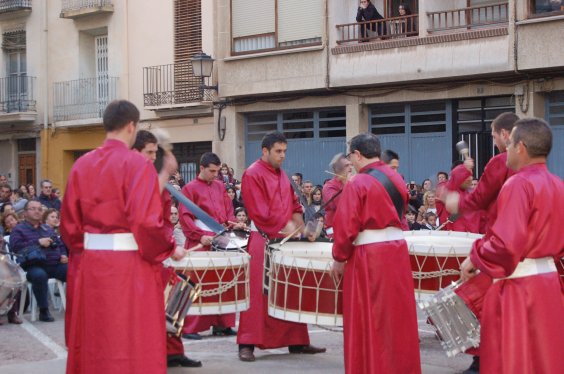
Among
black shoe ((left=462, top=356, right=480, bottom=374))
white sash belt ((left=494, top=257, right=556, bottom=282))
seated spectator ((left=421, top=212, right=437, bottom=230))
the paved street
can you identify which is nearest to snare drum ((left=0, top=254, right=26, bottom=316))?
the paved street

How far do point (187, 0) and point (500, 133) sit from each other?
1976 centimetres

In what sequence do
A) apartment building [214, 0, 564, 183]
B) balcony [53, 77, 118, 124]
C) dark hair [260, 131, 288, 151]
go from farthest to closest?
balcony [53, 77, 118, 124] → apartment building [214, 0, 564, 183] → dark hair [260, 131, 288, 151]

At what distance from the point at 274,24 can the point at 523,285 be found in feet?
62.8

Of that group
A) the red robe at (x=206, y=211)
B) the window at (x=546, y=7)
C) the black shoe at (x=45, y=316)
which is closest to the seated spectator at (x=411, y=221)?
the red robe at (x=206, y=211)

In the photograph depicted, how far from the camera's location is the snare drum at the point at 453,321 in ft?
23.4

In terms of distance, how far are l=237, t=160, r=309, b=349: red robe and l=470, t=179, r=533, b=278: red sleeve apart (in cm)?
370

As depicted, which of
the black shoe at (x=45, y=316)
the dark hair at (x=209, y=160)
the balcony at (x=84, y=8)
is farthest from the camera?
the balcony at (x=84, y=8)

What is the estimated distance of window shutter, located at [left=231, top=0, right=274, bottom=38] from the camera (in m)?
25.1

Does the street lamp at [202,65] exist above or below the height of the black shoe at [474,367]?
above

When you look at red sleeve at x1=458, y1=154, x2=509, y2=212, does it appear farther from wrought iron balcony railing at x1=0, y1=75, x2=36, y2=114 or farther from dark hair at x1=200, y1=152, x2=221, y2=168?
wrought iron balcony railing at x1=0, y1=75, x2=36, y2=114

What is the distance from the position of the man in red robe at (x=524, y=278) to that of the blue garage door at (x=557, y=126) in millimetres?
14428

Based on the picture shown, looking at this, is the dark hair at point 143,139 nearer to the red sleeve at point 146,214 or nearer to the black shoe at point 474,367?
the red sleeve at point 146,214

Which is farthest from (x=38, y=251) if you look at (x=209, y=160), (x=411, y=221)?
(x=411, y=221)

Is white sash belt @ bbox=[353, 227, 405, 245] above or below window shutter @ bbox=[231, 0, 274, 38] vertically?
below
